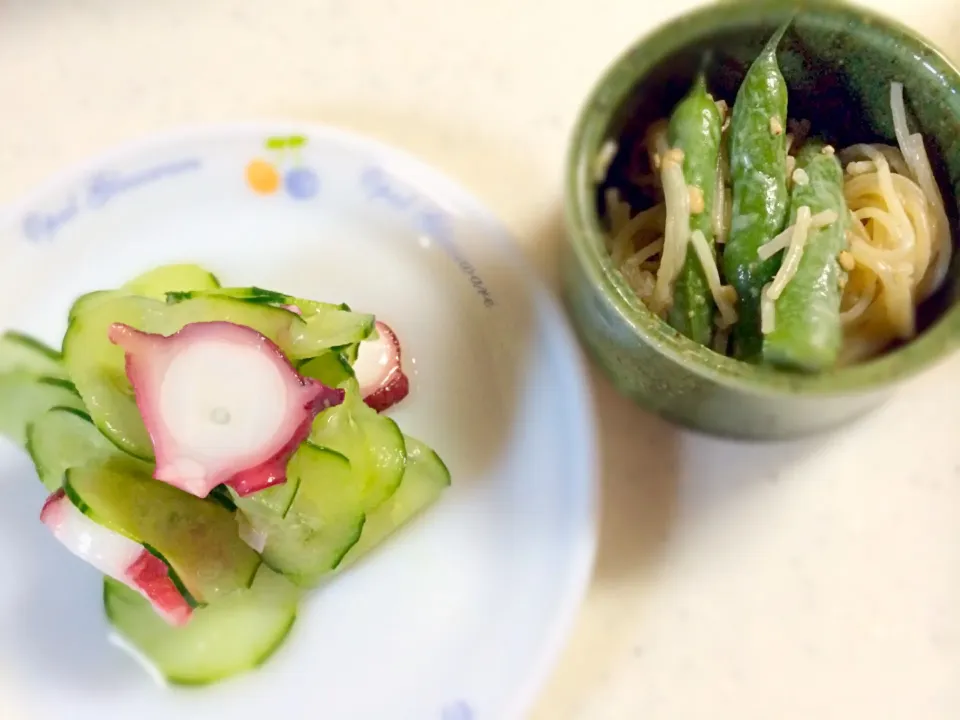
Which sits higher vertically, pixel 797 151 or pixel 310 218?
pixel 797 151

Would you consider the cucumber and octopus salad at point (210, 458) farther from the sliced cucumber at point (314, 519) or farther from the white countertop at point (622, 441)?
the white countertop at point (622, 441)

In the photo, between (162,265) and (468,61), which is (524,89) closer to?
(468,61)

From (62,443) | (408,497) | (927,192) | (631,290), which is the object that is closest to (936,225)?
(927,192)

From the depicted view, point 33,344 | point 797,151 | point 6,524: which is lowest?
point 6,524

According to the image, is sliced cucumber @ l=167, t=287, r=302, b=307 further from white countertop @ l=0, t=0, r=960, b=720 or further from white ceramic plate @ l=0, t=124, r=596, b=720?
white countertop @ l=0, t=0, r=960, b=720

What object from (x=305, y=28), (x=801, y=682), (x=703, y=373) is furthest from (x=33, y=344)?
(x=801, y=682)

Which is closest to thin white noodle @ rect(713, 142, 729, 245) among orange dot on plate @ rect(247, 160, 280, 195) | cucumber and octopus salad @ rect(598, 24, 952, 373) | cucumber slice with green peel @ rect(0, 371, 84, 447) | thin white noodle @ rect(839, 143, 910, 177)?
cucumber and octopus salad @ rect(598, 24, 952, 373)
